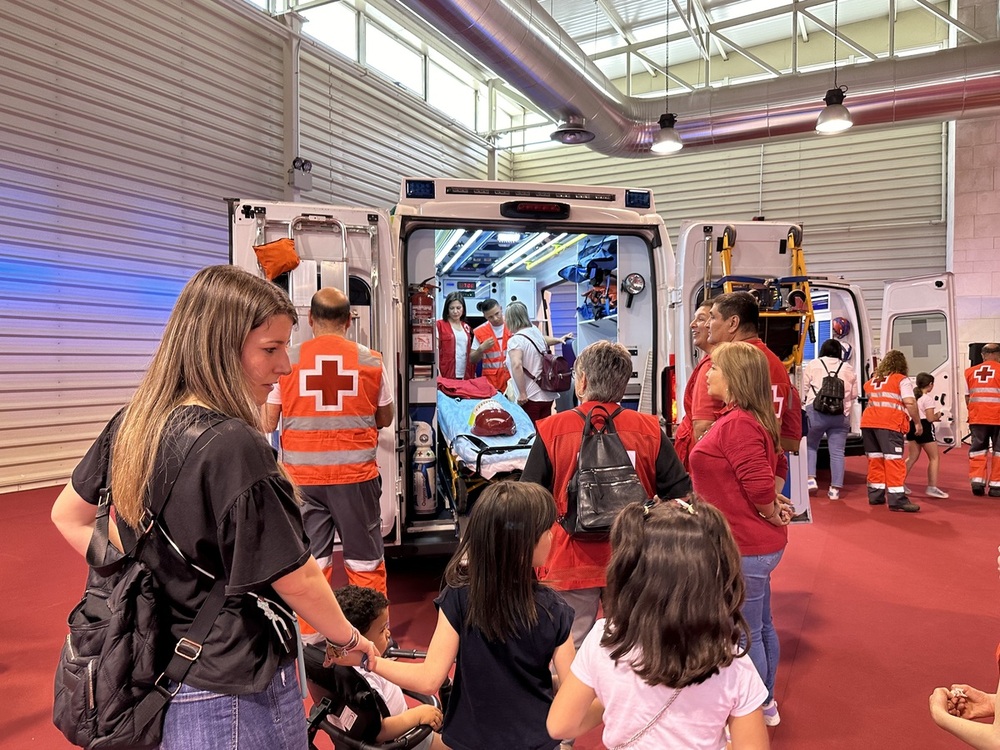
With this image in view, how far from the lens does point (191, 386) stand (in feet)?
4.52

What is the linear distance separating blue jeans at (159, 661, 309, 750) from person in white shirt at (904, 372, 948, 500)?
790 centimetres

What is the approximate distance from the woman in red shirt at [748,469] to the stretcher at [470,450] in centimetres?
179

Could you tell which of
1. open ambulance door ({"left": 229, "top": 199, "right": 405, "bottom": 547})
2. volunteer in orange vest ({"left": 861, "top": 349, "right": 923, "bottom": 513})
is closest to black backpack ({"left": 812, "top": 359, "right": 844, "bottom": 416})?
volunteer in orange vest ({"left": 861, "top": 349, "right": 923, "bottom": 513})

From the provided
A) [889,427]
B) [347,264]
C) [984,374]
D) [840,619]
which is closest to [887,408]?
[889,427]

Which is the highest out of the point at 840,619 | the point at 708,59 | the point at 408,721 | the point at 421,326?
the point at 708,59

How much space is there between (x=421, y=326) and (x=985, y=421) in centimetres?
736

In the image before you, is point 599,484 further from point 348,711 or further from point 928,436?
point 928,436

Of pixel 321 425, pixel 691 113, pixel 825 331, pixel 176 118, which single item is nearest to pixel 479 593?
pixel 321 425

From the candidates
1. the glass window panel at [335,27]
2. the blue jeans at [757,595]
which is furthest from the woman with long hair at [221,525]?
the glass window panel at [335,27]

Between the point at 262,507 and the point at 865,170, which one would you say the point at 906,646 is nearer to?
the point at 262,507

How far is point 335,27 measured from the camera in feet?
36.5

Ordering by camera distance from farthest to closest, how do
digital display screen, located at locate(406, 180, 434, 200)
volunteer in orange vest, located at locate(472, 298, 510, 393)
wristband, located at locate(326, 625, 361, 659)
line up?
volunteer in orange vest, located at locate(472, 298, 510, 393)
digital display screen, located at locate(406, 180, 434, 200)
wristband, located at locate(326, 625, 361, 659)

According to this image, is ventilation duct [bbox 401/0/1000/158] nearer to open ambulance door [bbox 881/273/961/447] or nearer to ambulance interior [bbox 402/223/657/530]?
ambulance interior [bbox 402/223/657/530]

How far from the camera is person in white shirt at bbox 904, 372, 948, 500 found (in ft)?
25.2
